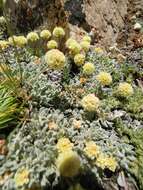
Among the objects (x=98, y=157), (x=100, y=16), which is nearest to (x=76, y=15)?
(x=100, y=16)

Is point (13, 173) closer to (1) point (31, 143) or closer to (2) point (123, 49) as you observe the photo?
(1) point (31, 143)

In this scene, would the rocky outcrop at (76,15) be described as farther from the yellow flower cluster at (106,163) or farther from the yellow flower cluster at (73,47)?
the yellow flower cluster at (106,163)

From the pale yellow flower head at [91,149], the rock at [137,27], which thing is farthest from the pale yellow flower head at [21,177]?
the rock at [137,27]

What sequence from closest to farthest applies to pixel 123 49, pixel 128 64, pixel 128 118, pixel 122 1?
pixel 128 118 < pixel 128 64 < pixel 123 49 < pixel 122 1

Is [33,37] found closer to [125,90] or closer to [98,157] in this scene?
[125,90]

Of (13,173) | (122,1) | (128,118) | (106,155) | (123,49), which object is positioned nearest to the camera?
(13,173)

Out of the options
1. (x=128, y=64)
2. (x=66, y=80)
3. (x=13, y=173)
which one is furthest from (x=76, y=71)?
(x=13, y=173)
